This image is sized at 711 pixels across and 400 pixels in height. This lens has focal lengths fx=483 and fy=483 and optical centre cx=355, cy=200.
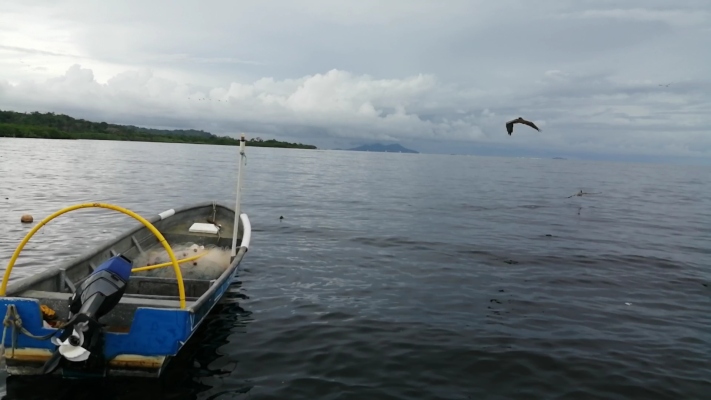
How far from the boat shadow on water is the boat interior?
0.94 meters

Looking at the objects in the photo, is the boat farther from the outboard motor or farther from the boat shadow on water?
the boat shadow on water

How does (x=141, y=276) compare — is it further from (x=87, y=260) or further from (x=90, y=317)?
(x=90, y=317)

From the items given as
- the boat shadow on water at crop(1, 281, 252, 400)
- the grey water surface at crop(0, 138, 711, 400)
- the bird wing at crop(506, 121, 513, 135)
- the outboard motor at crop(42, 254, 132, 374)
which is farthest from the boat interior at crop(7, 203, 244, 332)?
the bird wing at crop(506, 121, 513, 135)

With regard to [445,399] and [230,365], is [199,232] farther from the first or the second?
[445,399]

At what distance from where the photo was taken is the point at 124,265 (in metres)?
8.01

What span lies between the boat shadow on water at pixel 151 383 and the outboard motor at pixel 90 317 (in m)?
0.41

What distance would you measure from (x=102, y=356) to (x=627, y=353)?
10.3 meters

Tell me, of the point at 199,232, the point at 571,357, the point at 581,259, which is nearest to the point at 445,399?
the point at 571,357

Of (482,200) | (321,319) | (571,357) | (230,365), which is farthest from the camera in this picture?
(482,200)

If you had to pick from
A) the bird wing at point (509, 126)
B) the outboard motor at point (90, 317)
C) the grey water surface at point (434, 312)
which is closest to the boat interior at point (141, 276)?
the outboard motor at point (90, 317)

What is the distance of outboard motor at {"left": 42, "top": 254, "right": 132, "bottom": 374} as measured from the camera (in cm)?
689

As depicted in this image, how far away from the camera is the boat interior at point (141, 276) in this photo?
8.36 metres

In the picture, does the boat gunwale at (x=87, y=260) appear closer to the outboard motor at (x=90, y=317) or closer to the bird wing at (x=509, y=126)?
the outboard motor at (x=90, y=317)

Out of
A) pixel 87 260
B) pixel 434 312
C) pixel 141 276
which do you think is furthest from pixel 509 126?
pixel 87 260
